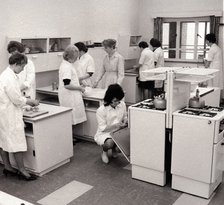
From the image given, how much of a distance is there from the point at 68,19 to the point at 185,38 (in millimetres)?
2808

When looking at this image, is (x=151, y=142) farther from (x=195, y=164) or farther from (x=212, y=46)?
(x=212, y=46)

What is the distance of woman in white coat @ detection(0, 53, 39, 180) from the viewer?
9.72ft

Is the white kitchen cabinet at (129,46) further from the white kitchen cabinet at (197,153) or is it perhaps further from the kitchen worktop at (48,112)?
the white kitchen cabinet at (197,153)

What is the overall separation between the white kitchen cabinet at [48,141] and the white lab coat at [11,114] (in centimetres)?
14

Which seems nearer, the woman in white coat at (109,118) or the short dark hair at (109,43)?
the woman in white coat at (109,118)

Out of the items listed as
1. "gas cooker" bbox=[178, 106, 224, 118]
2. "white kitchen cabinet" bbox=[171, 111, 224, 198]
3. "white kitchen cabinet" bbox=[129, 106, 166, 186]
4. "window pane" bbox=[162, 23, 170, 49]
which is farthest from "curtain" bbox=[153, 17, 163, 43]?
"white kitchen cabinet" bbox=[171, 111, 224, 198]

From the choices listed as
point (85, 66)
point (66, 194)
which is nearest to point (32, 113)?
point (66, 194)

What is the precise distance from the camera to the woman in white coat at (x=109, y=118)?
138 inches

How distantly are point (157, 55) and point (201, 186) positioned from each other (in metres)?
3.56

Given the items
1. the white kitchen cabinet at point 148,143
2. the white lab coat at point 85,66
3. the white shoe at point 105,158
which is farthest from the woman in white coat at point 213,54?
the white kitchen cabinet at point 148,143

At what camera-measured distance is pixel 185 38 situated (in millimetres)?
6723

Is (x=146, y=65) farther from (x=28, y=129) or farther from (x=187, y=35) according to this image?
(x=28, y=129)

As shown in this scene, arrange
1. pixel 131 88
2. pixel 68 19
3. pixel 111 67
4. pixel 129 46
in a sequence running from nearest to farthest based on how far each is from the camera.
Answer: pixel 111 67 < pixel 68 19 < pixel 131 88 < pixel 129 46

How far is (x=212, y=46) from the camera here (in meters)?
5.87
